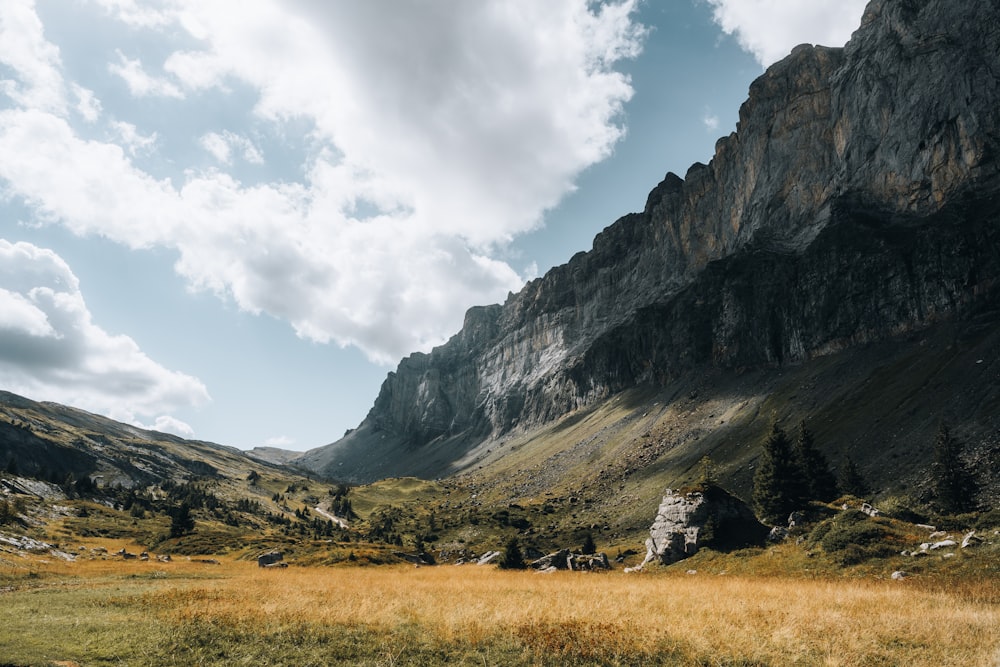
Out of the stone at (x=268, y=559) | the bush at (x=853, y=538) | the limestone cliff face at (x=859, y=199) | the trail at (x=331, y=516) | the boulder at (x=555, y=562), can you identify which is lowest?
the trail at (x=331, y=516)

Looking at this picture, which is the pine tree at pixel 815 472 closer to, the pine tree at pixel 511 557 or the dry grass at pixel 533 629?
the pine tree at pixel 511 557

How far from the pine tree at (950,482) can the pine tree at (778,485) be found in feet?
46.2

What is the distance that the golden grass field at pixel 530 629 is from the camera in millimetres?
12242

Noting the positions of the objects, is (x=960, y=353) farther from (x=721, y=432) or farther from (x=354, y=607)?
(x=354, y=607)

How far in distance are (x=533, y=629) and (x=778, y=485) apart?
38830 mm

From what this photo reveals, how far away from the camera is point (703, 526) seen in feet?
119

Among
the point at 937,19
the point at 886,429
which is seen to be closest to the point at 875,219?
the point at 937,19

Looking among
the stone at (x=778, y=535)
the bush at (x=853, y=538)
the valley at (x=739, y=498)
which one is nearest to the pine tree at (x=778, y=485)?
the valley at (x=739, y=498)

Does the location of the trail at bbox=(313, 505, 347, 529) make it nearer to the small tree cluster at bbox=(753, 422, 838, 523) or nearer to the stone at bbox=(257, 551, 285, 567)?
the stone at bbox=(257, 551, 285, 567)

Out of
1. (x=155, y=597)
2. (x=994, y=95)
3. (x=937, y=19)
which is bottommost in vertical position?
(x=155, y=597)

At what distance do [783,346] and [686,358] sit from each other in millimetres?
36368

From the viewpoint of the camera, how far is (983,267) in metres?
98.2

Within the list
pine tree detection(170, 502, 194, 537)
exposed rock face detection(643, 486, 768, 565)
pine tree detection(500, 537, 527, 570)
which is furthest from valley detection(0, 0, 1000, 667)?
pine tree detection(170, 502, 194, 537)

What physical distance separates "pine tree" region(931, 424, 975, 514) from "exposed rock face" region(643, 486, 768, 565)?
2436 cm
